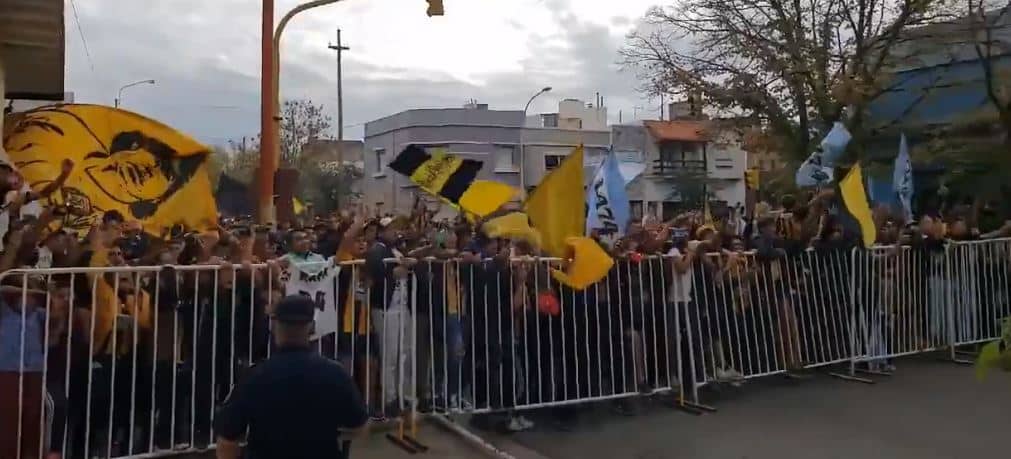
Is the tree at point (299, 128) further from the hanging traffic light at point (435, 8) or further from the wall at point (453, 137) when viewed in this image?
the hanging traffic light at point (435, 8)

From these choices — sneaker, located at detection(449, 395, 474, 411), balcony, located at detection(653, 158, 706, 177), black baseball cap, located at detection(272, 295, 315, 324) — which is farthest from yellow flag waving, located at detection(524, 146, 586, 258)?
balcony, located at detection(653, 158, 706, 177)

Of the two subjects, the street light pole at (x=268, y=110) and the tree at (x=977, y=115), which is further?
the tree at (x=977, y=115)

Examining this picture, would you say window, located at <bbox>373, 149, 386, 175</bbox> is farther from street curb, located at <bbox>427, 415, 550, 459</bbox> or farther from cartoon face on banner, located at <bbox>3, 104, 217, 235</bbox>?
street curb, located at <bbox>427, 415, 550, 459</bbox>

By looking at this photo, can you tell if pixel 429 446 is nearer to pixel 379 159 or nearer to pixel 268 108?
pixel 268 108

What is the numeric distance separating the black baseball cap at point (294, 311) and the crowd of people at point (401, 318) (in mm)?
2854

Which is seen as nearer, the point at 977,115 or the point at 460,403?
the point at 460,403

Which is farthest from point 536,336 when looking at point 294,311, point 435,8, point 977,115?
point 977,115

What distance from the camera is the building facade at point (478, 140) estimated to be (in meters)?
52.9

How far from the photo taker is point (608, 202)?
9.70 m

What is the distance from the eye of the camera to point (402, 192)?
5156 cm

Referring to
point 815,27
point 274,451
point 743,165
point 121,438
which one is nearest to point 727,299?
point 121,438

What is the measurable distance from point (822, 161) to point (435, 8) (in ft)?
17.7

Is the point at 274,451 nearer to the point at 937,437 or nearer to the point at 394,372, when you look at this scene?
the point at 394,372

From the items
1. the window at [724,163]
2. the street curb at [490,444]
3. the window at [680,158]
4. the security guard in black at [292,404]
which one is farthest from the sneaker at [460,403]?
the window at [724,163]
